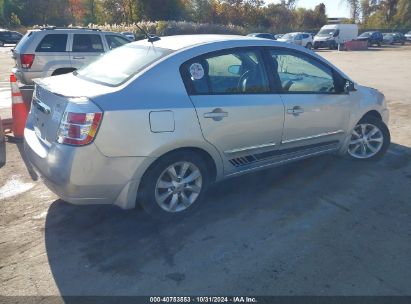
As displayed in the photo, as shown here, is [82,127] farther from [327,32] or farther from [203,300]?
[327,32]

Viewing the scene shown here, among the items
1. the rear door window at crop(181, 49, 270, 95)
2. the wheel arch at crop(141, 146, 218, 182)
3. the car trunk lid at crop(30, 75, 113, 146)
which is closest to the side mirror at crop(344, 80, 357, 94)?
the rear door window at crop(181, 49, 270, 95)

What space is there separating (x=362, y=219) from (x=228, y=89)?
72.4 inches

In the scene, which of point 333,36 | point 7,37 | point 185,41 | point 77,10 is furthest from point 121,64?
point 77,10

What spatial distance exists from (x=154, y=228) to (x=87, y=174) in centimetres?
85

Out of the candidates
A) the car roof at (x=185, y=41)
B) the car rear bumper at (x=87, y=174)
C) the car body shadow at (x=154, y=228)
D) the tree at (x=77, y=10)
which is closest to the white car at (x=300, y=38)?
the car body shadow at (x=154, y=228)

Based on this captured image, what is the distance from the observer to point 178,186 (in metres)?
3.80

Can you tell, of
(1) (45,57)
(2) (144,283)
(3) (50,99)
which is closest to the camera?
(2) (144,283)

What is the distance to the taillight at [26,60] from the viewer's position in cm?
923

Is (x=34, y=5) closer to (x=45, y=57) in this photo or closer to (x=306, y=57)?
(x=45, y=57)

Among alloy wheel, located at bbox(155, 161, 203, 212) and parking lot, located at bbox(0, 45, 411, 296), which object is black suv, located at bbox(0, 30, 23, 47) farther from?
alloy wheel, located at bbox(155, 161, 203, 212)

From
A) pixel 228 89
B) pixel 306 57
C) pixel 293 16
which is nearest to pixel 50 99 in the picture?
pixel 228 89

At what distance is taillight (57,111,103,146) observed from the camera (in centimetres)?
317

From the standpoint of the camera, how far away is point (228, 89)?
3893mm

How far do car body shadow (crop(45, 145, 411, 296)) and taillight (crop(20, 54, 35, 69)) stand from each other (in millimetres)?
6237
